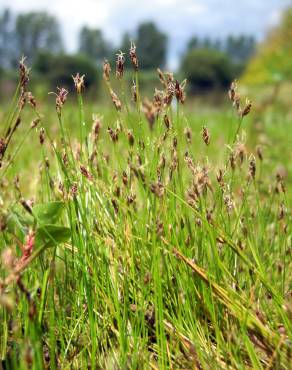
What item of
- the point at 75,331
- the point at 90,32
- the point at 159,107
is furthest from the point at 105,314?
the point at 90,32

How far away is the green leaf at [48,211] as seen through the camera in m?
1.28

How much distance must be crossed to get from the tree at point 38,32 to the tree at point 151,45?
1558 centimetres

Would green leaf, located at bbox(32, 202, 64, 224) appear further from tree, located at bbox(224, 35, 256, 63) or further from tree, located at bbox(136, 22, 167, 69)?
tree, located at bbox(224, 35, 256, 63)

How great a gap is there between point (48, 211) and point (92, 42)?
12281 centimetres

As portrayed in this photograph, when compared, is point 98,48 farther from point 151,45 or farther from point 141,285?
point 141,285

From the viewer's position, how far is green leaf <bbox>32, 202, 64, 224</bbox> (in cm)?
128

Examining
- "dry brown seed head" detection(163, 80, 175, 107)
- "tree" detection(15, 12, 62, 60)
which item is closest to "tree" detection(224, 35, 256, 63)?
"tree" detection(15, 12, 62, 60)

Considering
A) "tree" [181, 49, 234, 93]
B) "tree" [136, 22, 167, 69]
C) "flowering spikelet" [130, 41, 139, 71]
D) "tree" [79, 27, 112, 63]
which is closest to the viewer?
"flowering spikelet" [130, 41, 139, 71]

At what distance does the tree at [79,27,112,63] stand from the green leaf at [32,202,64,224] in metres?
121

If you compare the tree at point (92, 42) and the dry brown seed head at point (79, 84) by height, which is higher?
the tree at point (92, 42)

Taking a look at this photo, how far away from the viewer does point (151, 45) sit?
105812 mm

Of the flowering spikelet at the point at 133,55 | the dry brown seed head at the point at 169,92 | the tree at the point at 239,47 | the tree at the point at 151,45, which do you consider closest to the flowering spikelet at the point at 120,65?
the flowering spikelet at the point at 133,55

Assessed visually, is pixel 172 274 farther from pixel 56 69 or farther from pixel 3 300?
pixel 56 69

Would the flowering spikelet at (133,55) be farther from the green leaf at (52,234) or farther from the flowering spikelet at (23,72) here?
the green leaf at (52,234)
